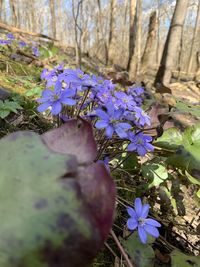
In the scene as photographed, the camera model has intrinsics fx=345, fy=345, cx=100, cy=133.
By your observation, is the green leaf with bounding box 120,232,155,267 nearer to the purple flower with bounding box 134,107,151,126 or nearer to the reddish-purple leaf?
the purple flower with bounding box 134,107,151,126

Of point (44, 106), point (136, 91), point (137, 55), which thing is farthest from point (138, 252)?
point (137, 55)

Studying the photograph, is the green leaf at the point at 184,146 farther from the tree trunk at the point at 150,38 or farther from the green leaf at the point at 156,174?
the tree trunk at the point at 150,38

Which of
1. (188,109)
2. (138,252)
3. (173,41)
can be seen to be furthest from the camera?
(173,41)

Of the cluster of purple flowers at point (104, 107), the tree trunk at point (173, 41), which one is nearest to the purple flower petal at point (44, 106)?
the cluster of purple flowers at point (104, 107)

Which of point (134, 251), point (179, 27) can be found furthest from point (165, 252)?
point (179, 27)

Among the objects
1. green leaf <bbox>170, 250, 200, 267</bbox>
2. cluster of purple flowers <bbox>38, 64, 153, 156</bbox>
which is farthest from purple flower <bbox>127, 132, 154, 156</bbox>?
green leaf <bbox>170, 250, 200, 267</bbox>

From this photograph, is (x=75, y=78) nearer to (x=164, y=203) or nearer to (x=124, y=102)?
(x=124, y=102)
